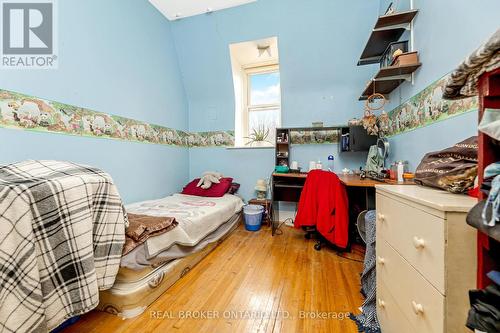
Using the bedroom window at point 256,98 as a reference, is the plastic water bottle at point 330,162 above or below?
below

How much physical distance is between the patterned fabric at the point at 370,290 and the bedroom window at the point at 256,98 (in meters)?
2.25

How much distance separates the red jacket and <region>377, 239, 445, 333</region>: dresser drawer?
41.1 inches

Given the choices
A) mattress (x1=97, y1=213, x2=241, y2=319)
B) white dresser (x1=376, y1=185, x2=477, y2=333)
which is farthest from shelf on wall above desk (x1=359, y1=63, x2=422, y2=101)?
mattress (x1=97, y1=213, x2=241, y2=319)

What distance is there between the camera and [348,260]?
6.55ft

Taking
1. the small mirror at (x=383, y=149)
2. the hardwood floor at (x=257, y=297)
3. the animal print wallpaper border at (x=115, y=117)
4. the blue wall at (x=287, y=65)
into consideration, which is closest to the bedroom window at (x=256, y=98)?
the blue wall at (x=287, y=65)

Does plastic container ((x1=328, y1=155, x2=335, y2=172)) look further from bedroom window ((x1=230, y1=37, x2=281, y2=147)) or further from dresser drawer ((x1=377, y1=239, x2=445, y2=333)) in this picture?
dresser drawer ((x1=377, y1=239, x2=445, y2=333))

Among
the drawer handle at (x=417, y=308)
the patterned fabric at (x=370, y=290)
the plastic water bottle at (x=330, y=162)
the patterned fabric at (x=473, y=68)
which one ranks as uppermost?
the patterned fabric at (x=473, y=68)

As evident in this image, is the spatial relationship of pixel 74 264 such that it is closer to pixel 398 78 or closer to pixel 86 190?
pixel 86 190

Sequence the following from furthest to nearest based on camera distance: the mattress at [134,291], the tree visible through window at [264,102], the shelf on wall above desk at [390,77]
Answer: the tree visible through window at [264,102], the shelf on wall above desk at [390,77], the mattress at [134,291]

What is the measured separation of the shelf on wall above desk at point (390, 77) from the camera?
5.70ft

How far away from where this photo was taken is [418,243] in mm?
695

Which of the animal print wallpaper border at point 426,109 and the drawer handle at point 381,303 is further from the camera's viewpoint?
the animal print wallpaper border at point 426,109

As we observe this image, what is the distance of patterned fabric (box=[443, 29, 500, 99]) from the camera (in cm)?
47

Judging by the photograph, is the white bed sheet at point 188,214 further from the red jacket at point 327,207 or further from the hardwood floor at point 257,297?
the red jacket at point 327,207
